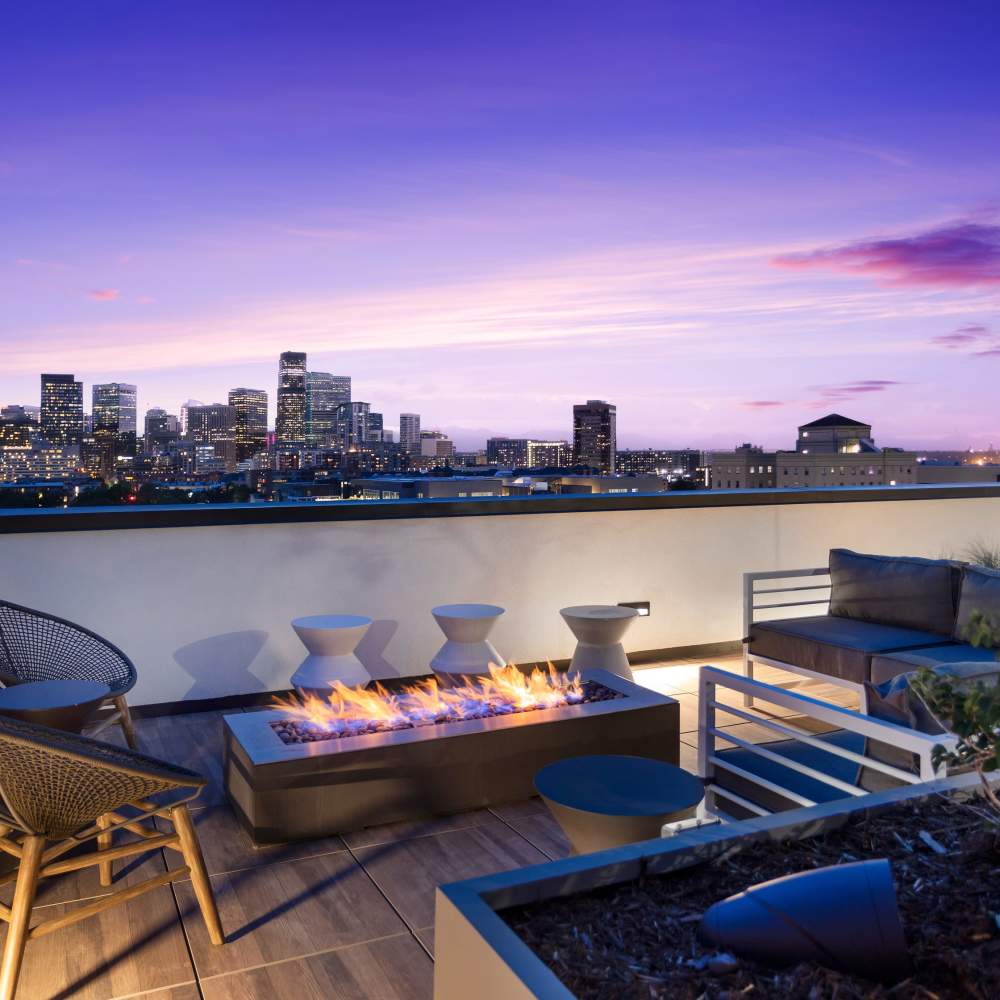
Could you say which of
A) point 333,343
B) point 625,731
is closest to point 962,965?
point 625,731

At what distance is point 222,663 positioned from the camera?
16.3ft

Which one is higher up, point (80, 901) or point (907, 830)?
point (907, 830)

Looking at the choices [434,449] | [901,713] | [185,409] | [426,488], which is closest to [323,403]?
[185,409]

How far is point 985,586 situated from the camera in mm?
4273

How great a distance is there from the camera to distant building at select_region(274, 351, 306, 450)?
8132 mm

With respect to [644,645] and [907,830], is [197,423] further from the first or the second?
[907,830]

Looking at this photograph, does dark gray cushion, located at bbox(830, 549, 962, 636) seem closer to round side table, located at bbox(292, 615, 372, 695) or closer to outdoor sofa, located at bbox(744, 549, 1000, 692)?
outdoor sofa, located at bbox(744, 549, 1000, 692)

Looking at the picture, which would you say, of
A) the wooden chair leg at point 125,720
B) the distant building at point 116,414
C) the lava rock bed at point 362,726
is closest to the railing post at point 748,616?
the lava rock bed at point 362,726

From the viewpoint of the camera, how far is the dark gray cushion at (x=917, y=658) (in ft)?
13.4

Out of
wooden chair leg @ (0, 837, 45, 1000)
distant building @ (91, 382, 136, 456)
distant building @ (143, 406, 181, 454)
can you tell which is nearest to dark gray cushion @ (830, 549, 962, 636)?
wooden chair leg @ (0, 837, 45, 1000)

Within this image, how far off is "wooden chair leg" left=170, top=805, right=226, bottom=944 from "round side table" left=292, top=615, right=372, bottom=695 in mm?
1690

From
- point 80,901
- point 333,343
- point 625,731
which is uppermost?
point 333,343

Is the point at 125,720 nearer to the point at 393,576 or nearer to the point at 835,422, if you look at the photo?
the point at 393,576

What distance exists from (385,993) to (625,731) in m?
1.58
